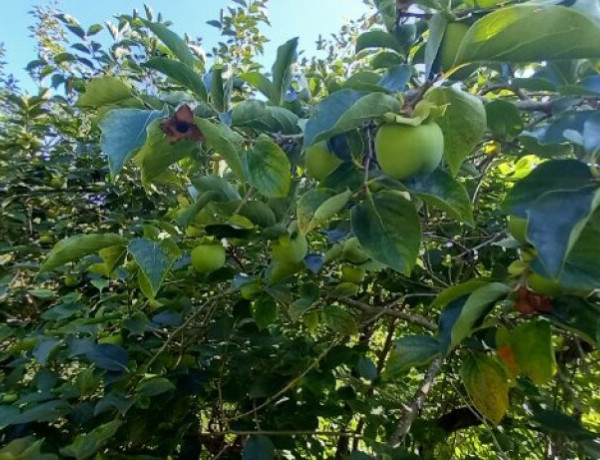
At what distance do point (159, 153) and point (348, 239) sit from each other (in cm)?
47

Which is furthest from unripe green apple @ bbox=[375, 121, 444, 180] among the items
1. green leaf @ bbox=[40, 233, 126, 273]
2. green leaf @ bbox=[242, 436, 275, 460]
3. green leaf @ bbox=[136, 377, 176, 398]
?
green leaf @ bbox=[242, 436, 275, 460]

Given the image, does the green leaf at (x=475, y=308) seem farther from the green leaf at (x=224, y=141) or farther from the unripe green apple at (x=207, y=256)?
the unripe green apple at (x=207, y=256)

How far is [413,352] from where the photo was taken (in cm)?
85

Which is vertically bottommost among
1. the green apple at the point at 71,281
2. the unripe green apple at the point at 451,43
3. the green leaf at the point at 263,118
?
the green apple at the point at 71,281

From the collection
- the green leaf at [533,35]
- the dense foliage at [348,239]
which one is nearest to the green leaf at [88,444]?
the dense foliage at [348,239]

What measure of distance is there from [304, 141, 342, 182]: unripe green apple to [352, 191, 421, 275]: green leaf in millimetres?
106

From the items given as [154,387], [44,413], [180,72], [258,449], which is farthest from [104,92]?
[258,449]

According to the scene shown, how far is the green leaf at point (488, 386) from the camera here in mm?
833

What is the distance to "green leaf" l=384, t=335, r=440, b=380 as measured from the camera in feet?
2.74

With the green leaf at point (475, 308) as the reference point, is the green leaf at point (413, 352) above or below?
below

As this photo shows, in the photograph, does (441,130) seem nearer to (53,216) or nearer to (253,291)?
(253,291)

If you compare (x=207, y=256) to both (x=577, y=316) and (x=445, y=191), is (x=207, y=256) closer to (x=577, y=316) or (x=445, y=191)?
(x=445, y=191)

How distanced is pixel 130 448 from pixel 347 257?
0.81 m

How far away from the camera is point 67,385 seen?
133 cm
